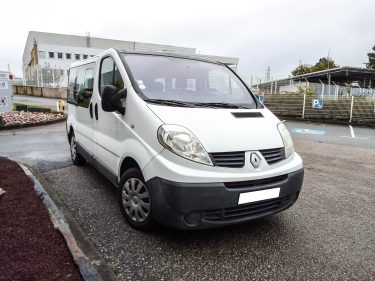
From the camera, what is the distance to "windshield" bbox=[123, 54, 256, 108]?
3.31 metres

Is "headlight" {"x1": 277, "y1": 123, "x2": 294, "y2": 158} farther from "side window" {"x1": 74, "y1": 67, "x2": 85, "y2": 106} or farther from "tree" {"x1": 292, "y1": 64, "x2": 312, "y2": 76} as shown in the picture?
"tree" {"x1": 292, "y1": 64, "x2": 312, "y2": 76}

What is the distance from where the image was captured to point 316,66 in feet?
151

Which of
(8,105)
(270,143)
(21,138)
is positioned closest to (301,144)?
(270,143)

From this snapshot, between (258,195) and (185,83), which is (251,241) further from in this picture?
(185,83)

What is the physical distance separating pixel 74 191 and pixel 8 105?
29.4 feet

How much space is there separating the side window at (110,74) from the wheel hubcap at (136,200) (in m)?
1.09

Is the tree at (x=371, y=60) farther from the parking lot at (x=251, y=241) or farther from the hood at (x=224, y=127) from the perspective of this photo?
the hood at (x=224, y=127)

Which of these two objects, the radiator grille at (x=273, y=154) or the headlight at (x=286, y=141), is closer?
the radiator grille at (x=273, y=154)

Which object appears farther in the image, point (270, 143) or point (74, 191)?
point (74, 191)

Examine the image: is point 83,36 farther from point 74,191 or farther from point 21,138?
point 74,191

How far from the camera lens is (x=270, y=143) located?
2.95m

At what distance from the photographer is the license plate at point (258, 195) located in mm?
2684

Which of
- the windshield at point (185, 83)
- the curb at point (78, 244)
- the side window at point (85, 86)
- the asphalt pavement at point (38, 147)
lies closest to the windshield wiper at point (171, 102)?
the windshield at point (185, 83)

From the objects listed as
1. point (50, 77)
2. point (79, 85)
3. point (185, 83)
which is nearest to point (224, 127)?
point (185, 83)
